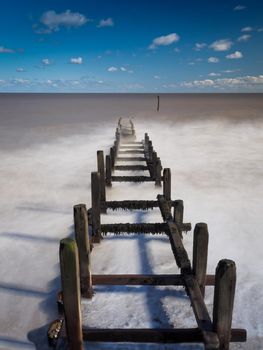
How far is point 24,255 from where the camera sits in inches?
252

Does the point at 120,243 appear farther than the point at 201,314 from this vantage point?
Yes

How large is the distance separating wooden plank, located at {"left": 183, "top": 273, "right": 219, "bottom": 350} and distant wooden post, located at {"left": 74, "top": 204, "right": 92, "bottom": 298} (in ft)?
4.48

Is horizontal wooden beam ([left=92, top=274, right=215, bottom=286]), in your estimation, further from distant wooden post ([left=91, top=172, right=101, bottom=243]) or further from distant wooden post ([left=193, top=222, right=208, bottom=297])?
distant wooden post ([left=91, top=172, right=101, bottom=243])

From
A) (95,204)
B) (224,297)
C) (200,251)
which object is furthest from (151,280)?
(95,204)

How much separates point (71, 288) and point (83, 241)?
1224mm

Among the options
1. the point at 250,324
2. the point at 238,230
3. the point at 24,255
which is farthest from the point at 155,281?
the point at 238,230

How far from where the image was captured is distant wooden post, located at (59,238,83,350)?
2.99 metres

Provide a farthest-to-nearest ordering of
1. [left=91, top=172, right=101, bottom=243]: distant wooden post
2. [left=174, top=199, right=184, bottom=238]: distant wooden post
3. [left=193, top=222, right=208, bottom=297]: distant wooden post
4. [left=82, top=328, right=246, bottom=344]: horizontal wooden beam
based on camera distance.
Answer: [left=91, top=172, right=101, bottom=243]: distant wooden post < [left=174, top=199, right=184, bottom=238]: distant wooden post < [left=193, top=222, right=208, bottom=297]: distant wooden post < [left=82, top=328, right=246, bottom=344]: horizontal wooden beam

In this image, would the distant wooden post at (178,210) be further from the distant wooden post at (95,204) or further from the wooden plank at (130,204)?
the distant wooden post at (95,204)

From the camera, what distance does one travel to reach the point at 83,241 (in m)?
4.31

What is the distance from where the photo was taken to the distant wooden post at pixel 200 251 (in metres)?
3.77

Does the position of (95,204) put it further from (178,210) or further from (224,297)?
(224,297)

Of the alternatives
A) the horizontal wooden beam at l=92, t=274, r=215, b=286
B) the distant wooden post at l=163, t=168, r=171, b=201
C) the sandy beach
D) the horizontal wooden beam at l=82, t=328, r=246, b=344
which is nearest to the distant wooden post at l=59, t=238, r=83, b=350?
the horizontal wooden beam at l=82, t=328, r=246, b=344

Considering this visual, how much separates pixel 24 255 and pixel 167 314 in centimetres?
333
